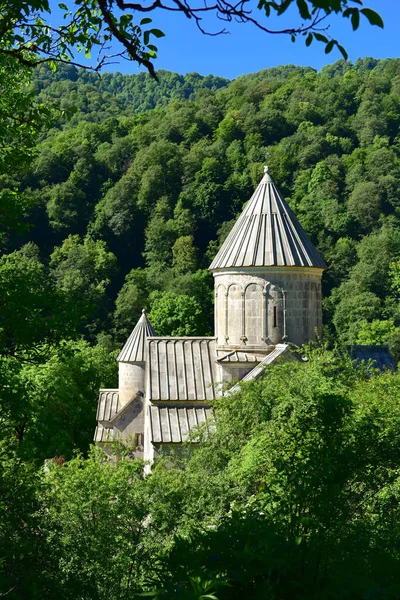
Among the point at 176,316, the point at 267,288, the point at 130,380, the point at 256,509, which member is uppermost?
the point at 176,316

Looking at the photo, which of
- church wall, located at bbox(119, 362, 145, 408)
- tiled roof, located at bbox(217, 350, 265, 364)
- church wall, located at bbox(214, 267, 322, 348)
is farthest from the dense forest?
church wall, located at bbox(119, 362, 145, 408)

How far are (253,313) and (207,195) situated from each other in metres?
35.8

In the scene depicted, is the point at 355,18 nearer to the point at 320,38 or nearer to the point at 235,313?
the point at 320,38

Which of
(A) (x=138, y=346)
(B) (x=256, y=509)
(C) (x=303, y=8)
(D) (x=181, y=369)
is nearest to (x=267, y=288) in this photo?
(D) (x=181, y=369)

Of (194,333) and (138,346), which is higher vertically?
(194,333)

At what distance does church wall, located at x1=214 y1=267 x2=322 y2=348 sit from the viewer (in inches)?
735

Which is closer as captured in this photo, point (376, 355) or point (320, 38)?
point (320, 38)

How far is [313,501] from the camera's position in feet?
21.6

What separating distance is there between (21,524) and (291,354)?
9.35 metres

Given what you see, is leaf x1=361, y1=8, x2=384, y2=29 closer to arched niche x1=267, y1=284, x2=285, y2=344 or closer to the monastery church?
the monastery church

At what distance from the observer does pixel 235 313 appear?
1898 centimetres

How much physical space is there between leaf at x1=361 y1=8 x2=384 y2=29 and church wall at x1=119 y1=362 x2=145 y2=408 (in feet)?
62.9

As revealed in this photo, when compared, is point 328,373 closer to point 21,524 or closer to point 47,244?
point 21,524

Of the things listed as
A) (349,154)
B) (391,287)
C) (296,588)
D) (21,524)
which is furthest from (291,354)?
(349,154)
